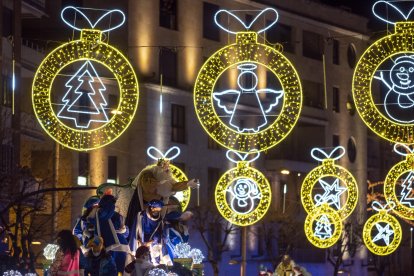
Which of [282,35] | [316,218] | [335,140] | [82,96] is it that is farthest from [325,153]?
[335,140]

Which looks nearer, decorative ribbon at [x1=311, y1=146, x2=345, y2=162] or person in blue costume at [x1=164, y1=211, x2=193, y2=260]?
person in blue costume at [x1=164, y1=211, x2=193, y2=260]

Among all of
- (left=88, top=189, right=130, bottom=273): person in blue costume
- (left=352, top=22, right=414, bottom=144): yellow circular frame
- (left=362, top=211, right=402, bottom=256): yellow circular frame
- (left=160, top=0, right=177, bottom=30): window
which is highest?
(left=160, top=0, right=177, bottom=30): window

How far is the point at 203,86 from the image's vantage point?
103ft

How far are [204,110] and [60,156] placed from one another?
1125 inches

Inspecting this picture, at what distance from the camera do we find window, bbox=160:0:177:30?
65675mm

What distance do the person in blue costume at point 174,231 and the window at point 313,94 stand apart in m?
49.9

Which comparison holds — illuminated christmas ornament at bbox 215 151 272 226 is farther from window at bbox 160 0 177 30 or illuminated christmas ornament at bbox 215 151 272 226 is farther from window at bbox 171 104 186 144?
window at bbox 160 0 177 30

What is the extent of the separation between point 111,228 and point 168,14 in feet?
138

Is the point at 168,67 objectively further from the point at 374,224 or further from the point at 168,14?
the point at 374,224

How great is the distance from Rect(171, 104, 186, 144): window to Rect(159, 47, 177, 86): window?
127 centimetres

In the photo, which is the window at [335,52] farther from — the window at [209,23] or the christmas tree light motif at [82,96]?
the christmas tree light motif at [82,96]

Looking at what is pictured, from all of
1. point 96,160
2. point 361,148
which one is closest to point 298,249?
point 361,148

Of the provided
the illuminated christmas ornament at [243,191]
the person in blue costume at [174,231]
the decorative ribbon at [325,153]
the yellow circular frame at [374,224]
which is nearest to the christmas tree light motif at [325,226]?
the yellow circular frame at [374,224]

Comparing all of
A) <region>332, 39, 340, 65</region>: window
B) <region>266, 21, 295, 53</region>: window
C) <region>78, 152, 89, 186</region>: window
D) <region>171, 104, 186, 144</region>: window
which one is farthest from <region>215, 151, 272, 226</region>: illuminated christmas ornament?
<region>332, 39, 340, 65</region>: window
